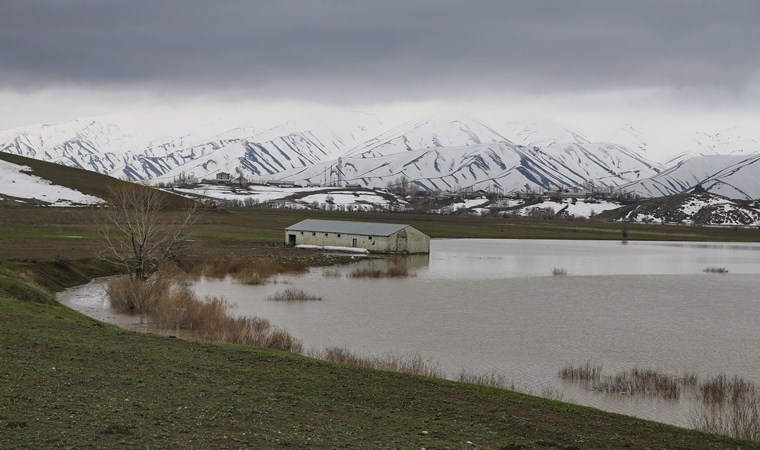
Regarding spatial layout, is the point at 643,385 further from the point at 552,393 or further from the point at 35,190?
the point at 35,190

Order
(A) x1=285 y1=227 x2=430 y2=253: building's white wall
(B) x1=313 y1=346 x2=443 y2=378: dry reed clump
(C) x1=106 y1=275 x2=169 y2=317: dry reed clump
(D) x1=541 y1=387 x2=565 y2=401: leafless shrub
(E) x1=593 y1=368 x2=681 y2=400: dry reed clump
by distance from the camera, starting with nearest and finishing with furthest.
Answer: (D) x1=541 y1=387 x2=565 y2=401: leafless shrub
(E) x1=593 y1=368 x2=681 y2=400: dry reed clump
(B) x1=313 y1=346 x2=443 y2=378: dry reed clump
(C) x1=106 y1=275 x2=169 y2=317: dry reed clump
(A) x1=285 y1=227 x2=430 y2=253: building's white wall

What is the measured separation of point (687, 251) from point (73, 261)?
274 ft

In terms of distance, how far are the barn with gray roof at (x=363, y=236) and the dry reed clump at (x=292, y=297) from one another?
42175mm

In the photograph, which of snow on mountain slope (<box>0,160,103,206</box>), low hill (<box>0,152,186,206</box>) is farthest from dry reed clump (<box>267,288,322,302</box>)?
snow on mountain slope (<box>0,160,103,206</box>)

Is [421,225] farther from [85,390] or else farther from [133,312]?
[85,390]

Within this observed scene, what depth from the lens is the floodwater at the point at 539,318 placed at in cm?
2912

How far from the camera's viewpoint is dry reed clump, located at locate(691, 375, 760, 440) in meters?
19.8

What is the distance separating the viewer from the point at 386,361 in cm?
2741

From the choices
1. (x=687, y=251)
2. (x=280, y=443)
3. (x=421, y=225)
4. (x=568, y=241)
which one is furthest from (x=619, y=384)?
(x=421, y=225)

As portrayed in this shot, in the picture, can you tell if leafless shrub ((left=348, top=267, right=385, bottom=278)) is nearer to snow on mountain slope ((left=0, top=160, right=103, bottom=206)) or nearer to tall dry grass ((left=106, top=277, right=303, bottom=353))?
tall dry grass ((left=106, top=277, right=303, bottom=353))


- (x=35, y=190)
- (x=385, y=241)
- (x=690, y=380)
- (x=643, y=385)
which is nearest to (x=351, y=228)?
(x=385, y=241)

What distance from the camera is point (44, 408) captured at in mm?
15156

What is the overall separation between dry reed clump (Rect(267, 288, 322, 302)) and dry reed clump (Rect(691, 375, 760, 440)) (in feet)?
81.3

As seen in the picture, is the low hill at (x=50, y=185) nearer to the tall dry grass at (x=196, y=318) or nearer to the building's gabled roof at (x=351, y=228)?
the building's gabled roof at (x=351, y=228)
